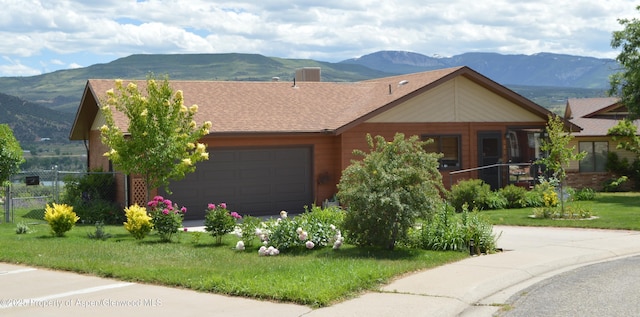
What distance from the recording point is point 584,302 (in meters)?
9.83

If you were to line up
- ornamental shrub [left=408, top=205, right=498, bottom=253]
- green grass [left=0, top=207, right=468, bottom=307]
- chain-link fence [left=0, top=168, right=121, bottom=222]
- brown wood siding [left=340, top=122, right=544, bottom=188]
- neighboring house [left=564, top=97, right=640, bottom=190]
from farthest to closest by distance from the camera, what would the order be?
1. neighboring house [left=564, top=97, right=640, bottom=190]
2. brown wood siding [left=340, top=122, right=544, bottom=188]
3. chain-link fence [left=0, top=168, right=121, bottom=222]
4. ornamental shrub [left=408, top=205, right=498, bottom=253]
5. green grass [left=0, top=207, right=468, bottom=307]

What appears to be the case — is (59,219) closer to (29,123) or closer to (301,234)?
(301,234)

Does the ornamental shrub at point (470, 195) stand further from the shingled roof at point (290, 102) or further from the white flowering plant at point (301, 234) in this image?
the white flowering plant at point (301, 234)

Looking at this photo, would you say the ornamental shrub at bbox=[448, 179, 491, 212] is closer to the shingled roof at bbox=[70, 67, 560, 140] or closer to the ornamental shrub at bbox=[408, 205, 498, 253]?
the shingled roof at bbox=[70, 67, 560, 140]

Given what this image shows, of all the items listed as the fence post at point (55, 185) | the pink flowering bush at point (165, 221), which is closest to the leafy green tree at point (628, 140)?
the pink flowering bush at point (165, 221)

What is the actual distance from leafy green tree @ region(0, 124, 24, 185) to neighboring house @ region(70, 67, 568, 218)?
117 inches

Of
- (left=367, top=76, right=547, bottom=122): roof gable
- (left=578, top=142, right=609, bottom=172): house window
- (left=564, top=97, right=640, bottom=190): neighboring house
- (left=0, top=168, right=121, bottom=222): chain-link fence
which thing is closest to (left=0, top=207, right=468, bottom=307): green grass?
(left=0, top=168, right=121, bottom=222): chain-link fence

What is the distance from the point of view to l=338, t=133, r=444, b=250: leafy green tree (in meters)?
13.5

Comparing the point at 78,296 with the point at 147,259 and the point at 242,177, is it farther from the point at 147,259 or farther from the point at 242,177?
the point at 242,177

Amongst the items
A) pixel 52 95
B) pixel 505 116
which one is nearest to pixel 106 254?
pixel 505 116

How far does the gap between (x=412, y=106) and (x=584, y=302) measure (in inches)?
630

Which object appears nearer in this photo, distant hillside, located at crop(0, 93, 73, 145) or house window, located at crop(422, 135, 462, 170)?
house window, located at crop(422, 135, 462, 170)

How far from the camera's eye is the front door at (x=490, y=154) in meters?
26.6

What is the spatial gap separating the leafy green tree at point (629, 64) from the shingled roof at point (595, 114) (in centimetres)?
571
